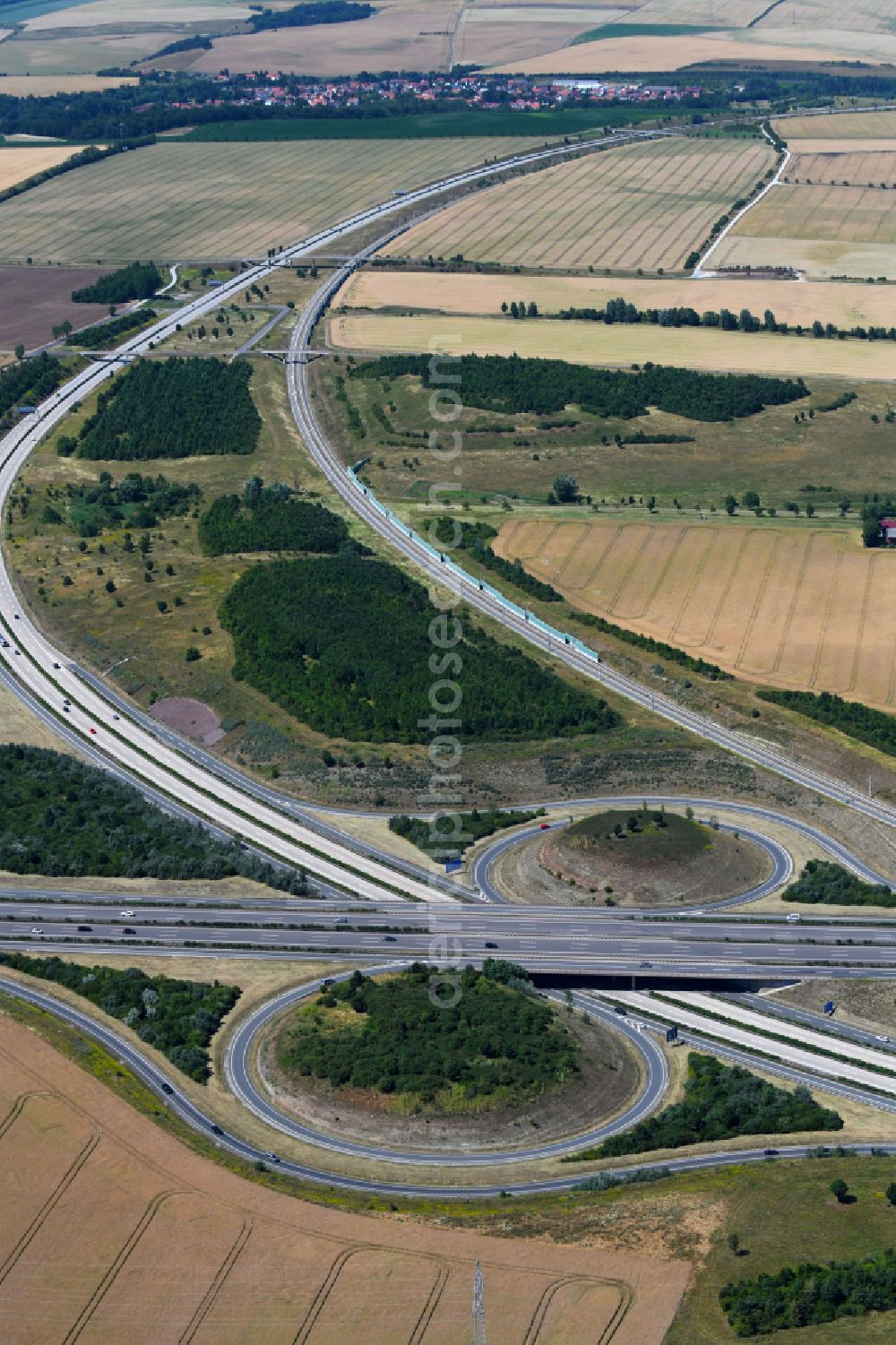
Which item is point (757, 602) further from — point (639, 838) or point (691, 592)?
point (639, 838)

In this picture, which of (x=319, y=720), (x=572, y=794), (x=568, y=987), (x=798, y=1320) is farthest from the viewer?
(x=319, y=720)

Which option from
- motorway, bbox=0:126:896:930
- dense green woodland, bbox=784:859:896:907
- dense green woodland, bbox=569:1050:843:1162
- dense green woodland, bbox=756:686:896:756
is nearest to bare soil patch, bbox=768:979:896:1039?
dense green woodland, bbox=784:859:896:907

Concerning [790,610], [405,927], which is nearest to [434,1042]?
[405,927]

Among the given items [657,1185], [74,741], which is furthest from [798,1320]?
[74,741]

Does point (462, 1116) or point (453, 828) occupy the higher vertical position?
point (453, 828)

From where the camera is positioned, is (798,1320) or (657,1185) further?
(657,1185)

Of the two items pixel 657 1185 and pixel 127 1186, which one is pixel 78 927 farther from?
pixel 657 1185

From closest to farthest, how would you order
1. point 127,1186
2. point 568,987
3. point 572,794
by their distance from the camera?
1. point 127,1186
2. point 568,987
3. point 572,794

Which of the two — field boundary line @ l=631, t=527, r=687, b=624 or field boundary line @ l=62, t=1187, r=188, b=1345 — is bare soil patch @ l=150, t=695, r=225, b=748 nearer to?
field boundary line @ l=631, t=527, r=687, b=624
